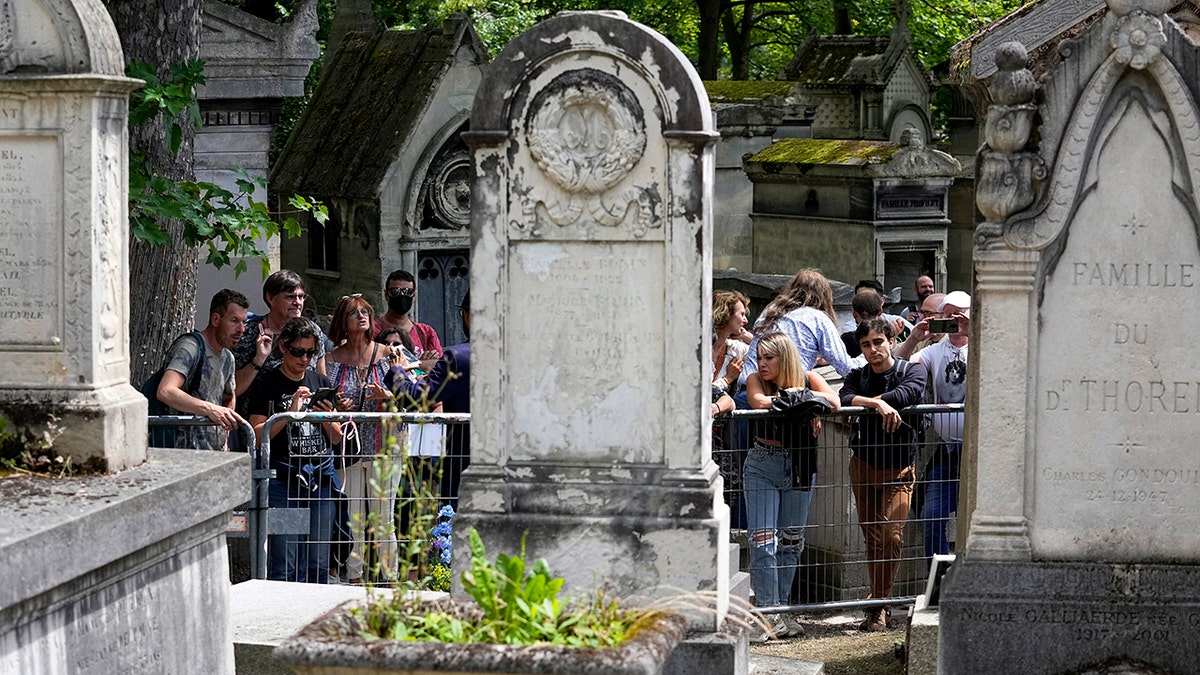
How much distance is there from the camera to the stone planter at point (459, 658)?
4.84 metres

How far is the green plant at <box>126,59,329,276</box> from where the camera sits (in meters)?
9.05


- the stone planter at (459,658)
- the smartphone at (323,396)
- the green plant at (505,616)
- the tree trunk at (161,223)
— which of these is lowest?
the stone planter at (459,658)

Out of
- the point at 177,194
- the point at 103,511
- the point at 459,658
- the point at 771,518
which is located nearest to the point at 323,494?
the point at 177,194

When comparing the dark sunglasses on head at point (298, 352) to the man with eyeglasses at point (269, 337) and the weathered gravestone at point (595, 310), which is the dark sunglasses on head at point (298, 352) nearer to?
the man with eyeglasses at point (269, 337)

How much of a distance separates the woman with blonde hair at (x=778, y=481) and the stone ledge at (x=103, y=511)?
3.38m

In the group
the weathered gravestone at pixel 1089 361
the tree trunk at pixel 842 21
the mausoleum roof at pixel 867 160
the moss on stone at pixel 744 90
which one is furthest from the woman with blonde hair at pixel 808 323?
the tree trunk at pixel 842 21

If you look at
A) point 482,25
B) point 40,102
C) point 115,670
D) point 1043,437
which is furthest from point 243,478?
point 482,25

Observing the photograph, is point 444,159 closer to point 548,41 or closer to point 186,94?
point 186,94

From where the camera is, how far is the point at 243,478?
7.36m

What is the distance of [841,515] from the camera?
10.2 meters

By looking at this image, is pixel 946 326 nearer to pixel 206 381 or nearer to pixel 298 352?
pixel 298 352

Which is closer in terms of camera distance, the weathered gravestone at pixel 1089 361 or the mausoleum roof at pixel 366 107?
the weathered gravestone at pixel 1089 361

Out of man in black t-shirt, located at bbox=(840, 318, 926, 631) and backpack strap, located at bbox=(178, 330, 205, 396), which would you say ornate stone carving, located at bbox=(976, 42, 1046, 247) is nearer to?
man in black t-shirt, located at bbox=(840, 318, 926, 631)

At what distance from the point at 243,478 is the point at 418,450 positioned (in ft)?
7.69
